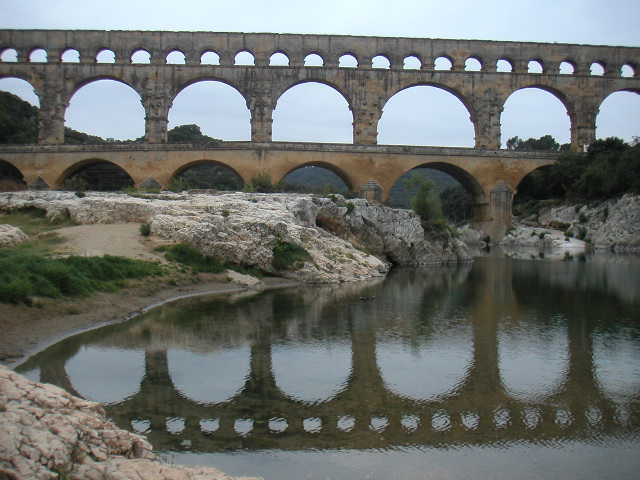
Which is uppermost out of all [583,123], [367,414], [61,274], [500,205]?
[583,123]

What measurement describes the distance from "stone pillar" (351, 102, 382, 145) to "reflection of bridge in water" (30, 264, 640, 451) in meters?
33.7

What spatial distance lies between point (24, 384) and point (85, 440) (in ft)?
2.54

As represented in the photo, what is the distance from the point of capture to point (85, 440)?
465cm

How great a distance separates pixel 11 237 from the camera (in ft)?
56.7

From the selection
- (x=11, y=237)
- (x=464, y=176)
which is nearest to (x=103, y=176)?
(x=464, y=176)

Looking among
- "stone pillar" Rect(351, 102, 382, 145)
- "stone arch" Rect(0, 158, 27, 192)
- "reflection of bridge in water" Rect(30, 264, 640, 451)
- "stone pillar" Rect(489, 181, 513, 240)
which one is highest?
"stone pillar" Rect(351, 102, 382, 145)

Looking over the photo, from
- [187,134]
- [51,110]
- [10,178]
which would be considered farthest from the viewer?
[187,134]

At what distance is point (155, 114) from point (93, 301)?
3073 centimetres

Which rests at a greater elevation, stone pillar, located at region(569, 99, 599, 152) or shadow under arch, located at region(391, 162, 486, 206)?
stone pillar, located at region(569, 99, 599, 152)

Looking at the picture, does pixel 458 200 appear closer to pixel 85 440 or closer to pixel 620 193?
pixel 620 193

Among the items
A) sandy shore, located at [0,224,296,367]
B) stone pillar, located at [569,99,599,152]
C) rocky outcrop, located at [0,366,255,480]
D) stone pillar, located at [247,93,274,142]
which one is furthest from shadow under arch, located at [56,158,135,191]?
rocky outcrop, located at [0,366,255,480]

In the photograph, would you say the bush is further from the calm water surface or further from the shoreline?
the calm water surface

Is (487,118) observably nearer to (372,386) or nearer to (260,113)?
(260,113)

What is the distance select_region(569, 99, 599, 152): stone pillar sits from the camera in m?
44.3
